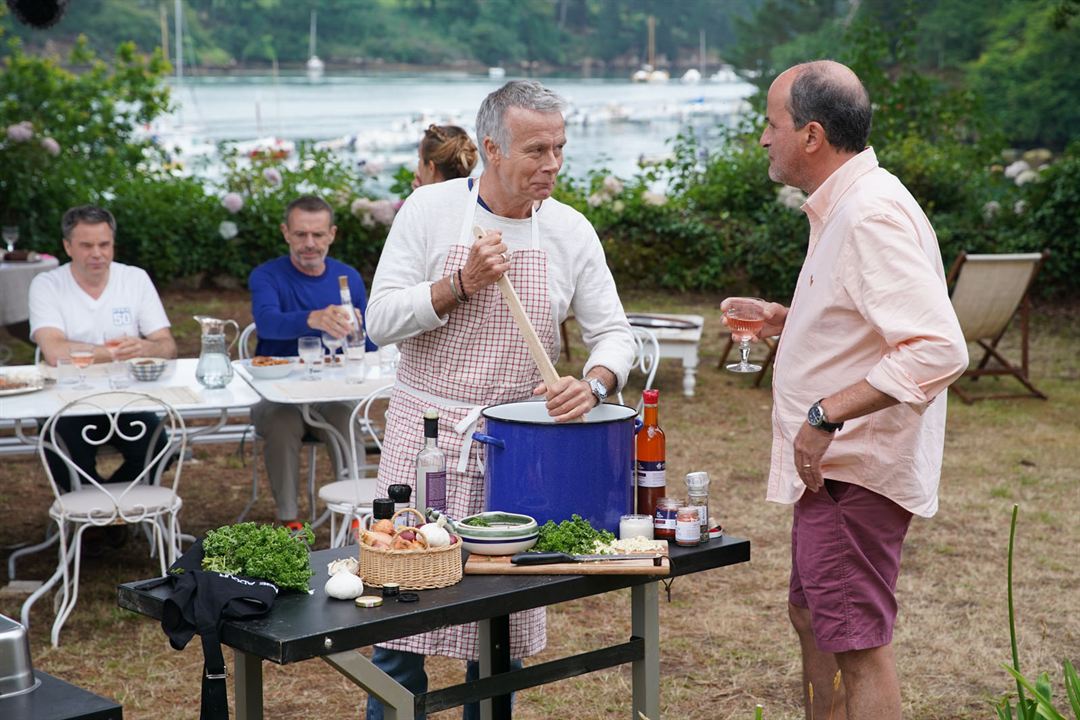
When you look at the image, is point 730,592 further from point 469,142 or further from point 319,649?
point 319,649

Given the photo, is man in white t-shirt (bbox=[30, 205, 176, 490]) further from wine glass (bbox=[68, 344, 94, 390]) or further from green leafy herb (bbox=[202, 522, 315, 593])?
green leafy herb (bbox=[202, 522, 315, 593])

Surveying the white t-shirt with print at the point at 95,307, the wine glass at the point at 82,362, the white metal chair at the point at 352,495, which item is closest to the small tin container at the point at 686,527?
the white metal chair at the point at 352,495

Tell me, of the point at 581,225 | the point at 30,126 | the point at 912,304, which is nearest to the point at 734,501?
the point at 581,225

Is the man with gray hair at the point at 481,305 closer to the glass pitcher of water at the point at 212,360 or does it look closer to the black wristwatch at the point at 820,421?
the black wristwatch at the point at 820,421

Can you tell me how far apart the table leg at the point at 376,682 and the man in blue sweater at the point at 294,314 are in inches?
106

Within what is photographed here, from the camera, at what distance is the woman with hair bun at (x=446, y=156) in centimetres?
436

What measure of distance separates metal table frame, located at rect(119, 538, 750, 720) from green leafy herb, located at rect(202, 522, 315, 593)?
4cm

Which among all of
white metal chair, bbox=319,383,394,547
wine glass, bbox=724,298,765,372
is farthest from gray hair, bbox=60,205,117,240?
wine glass, bbox=724,298,765,372

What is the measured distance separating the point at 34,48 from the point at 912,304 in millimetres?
21646

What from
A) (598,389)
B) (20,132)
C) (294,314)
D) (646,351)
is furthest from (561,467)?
(20,132)

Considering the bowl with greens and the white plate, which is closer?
the bowl with greens

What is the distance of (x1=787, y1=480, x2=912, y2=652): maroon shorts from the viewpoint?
96.2 inches

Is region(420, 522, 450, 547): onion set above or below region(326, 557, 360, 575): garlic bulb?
above

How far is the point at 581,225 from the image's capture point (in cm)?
280
